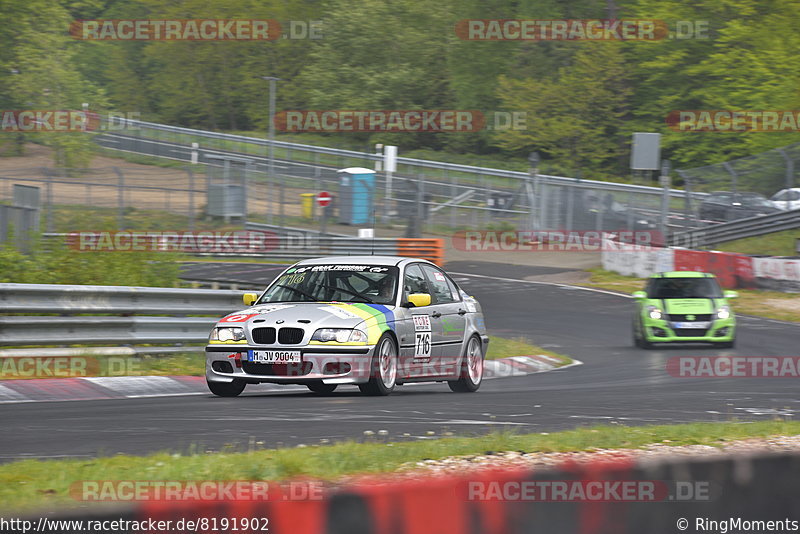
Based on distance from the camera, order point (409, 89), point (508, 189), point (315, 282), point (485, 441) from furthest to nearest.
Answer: point (409, 89) → point (508, 189) → point (315, 282) → point (485, 441)

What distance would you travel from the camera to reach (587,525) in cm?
399

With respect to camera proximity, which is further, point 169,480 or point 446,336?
point 446,336

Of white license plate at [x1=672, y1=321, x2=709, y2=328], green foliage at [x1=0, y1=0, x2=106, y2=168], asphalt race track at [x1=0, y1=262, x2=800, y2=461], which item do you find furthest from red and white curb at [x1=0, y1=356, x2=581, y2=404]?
green foliage at [x1=0, y1=0, x2=106, y2=168]

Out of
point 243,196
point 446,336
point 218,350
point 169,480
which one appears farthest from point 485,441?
point 243,196

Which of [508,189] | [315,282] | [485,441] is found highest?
[508,189]

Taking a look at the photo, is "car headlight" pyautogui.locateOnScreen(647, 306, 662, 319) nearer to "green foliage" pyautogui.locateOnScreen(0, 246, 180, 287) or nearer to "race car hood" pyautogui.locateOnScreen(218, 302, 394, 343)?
"green foliage" pyautogui.locateOnScreen(0, 246, 180, 287)

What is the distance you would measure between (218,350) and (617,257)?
25290 mm

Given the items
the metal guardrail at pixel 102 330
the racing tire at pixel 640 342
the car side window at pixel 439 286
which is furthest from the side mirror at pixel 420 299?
the racing tire at pixel 640 342

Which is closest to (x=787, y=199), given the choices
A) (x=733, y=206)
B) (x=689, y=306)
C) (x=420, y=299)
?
(x=733, y=206)

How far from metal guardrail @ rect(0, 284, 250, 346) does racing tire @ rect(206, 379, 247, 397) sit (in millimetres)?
2204

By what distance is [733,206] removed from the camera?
35.2 metres

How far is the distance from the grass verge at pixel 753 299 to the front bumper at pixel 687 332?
6.92 metres

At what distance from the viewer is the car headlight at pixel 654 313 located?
1923cm

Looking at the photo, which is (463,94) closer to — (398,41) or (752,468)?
(398,41)
